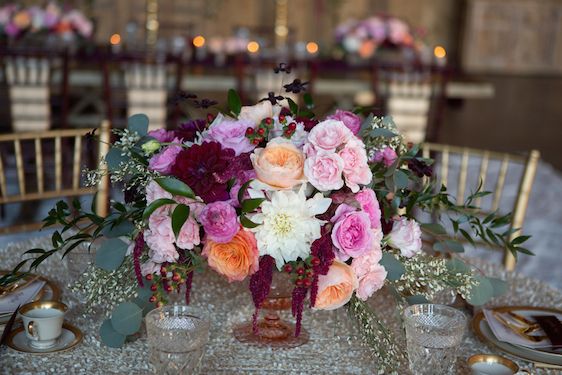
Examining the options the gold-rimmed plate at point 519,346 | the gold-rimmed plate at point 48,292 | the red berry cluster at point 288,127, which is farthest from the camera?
the gold-rimmed plate at point 48,292

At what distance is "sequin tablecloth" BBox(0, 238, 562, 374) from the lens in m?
1.38

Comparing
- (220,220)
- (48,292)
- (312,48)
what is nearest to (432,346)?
(220,220)

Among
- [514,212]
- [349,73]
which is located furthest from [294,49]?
[514,212]

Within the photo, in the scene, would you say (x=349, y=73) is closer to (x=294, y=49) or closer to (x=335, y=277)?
(x=294, y=49)

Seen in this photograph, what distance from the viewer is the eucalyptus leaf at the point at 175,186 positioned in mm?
1259

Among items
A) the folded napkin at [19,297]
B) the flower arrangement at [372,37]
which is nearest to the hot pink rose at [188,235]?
the folded napkin at [19,297]

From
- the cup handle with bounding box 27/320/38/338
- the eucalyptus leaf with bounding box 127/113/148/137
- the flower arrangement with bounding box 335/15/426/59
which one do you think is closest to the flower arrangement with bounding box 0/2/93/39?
the flower arrangement with bounding box 335/15/426/59

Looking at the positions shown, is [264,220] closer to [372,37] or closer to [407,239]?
[407,239]

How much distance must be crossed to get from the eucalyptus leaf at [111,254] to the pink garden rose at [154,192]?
101mm

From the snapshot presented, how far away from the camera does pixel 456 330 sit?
1.30 m

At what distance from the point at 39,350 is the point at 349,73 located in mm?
4669

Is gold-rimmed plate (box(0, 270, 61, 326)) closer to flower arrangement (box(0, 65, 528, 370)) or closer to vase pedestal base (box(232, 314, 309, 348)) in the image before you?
flower arrangement (box(0, 65, 528, 370))

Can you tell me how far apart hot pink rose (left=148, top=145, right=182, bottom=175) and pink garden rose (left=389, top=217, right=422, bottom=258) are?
397 mm

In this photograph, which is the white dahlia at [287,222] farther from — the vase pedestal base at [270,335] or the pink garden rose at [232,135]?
the vase pedestal base at [270,335]
